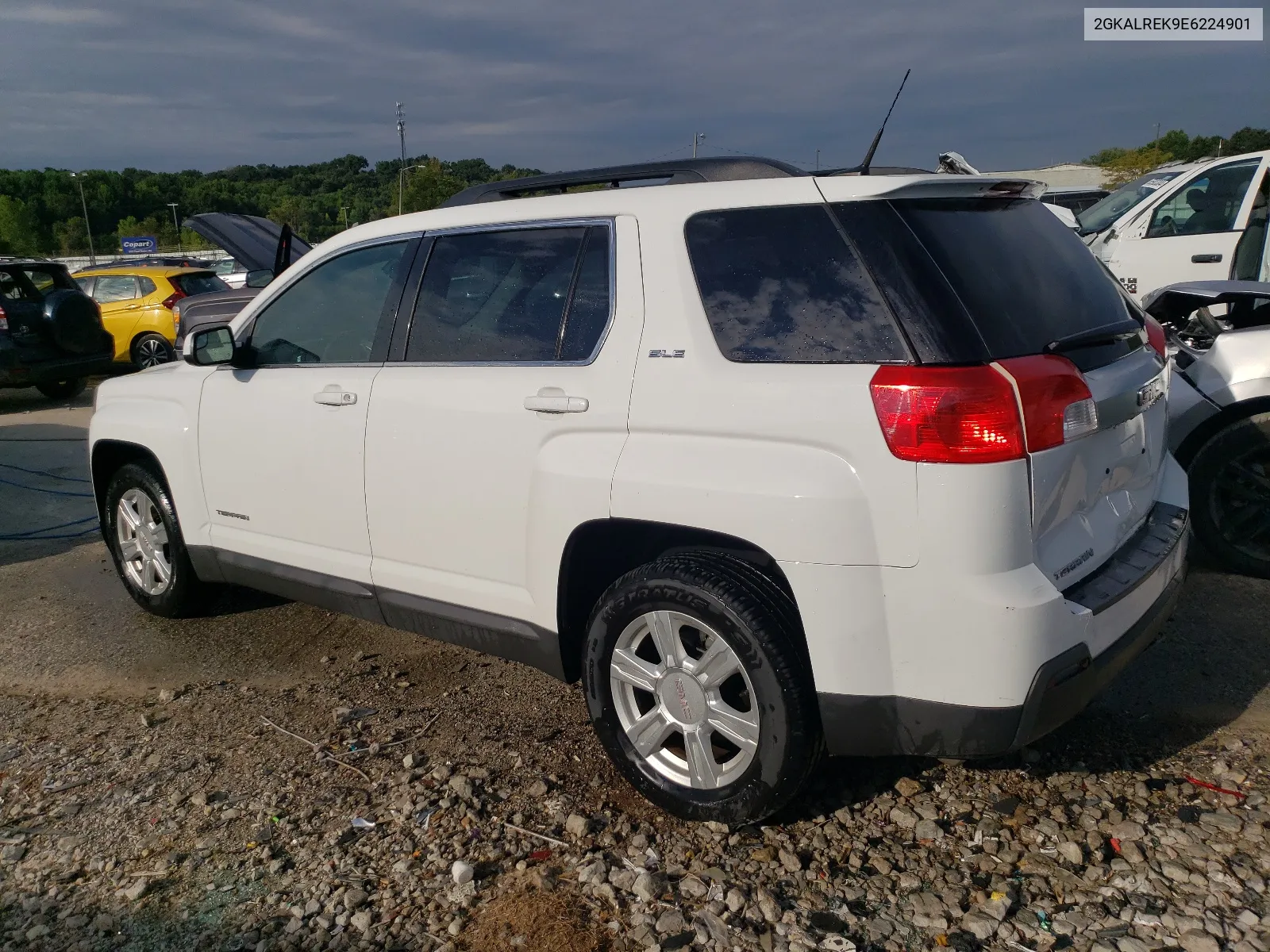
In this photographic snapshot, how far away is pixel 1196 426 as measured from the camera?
4590 mm

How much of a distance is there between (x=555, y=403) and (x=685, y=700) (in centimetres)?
99

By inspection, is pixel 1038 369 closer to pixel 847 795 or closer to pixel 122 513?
pixel 847 795

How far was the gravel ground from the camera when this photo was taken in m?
2.57

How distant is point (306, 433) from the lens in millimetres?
3877

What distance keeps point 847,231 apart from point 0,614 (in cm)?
485

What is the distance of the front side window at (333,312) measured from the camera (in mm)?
3857

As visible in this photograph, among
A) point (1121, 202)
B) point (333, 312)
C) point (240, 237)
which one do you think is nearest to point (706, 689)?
point (333, 312)

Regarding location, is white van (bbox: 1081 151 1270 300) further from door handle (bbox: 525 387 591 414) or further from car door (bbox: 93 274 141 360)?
car door (bbox: 93 274 141 360)

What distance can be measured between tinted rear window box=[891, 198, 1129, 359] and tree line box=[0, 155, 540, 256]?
1402 inches

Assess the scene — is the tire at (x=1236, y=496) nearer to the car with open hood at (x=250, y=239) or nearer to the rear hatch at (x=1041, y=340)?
the rear hatch at (x=1041, y=340)

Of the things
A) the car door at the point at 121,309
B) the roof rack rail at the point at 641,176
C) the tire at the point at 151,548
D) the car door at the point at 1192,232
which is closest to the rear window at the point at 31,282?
the car door at the point at 121,309

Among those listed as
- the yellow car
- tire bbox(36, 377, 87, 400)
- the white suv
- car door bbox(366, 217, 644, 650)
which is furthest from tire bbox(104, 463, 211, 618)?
the yellow car

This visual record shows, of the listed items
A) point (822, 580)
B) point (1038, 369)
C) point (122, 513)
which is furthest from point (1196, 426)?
point (122, 513)

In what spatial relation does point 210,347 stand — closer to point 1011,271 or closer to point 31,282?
point 1011,271
